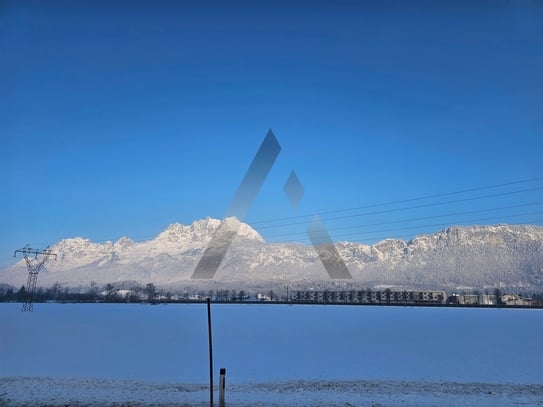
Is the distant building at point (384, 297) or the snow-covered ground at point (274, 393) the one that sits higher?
the snow-covered ground at point (274, 393)

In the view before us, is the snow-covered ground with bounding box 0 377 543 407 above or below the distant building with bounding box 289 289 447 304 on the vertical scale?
above

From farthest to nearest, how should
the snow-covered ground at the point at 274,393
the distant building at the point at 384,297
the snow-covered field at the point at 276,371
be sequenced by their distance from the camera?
the distant building at the point at 384,297 < the snow-covered field at the point at 276,371 < the snow-covered ground at the point at 274,393

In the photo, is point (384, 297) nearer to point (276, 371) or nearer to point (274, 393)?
point (276, 371)

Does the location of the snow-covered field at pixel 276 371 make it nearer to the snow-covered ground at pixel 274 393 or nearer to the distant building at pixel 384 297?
the snow-covered ground at pixel 274 393

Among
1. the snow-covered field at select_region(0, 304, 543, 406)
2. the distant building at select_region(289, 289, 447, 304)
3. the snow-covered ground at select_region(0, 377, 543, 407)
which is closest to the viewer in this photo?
the snow-covered ground at select_region(0, 377, 543, 407)

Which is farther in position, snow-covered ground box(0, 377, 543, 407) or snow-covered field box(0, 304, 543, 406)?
snow-covered field box(0, 304, 543, 406)

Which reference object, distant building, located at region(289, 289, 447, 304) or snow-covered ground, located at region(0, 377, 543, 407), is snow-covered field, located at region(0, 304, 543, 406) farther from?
→ distant building, located at region(289, 289, 447, 304)

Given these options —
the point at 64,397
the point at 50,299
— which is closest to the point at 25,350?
the point at 64,397

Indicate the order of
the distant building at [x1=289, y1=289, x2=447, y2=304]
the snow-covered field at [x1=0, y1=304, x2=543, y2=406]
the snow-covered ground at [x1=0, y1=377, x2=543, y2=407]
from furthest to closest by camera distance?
the distant building at [x1=289, y1=289, x2=447, y2=304] < the snow-covered field at [x1=0, y1=304, x2=543, y2=406] < the snow-covered ground at [x1=0, y1=377, x2=543, y2=407]

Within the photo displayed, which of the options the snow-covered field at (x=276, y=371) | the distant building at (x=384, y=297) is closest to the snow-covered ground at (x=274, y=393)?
the snow-covered field at (x=276, y=371)

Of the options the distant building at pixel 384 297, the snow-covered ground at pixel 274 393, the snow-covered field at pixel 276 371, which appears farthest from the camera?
the distant building at pixel 384 297

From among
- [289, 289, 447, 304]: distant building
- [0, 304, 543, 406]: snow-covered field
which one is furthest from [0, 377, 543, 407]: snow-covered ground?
[289, 289, 447, 304]: distant building

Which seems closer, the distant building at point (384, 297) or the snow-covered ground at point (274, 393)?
the snow-covered ground at point (274, 393)

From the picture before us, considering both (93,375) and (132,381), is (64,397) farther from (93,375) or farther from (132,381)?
(93,375)
